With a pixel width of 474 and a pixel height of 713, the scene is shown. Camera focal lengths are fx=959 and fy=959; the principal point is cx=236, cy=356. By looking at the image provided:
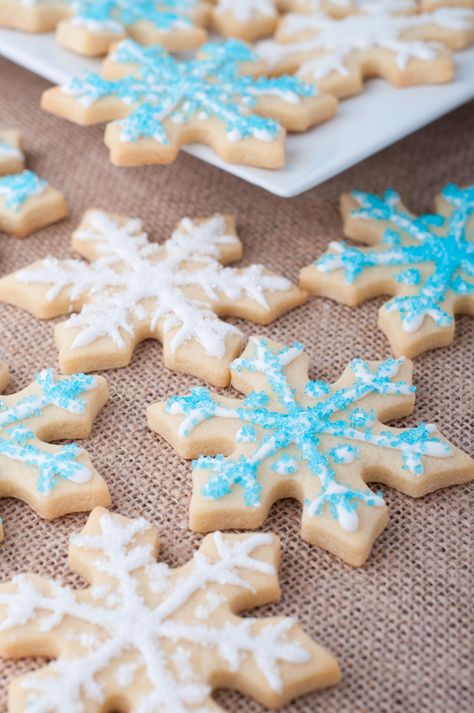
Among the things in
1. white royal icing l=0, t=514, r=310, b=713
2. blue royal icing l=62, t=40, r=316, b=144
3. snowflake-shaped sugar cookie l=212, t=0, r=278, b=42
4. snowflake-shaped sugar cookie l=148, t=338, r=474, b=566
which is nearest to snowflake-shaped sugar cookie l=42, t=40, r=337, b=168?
blue royal icing l=62, t=40, r=316, b=144

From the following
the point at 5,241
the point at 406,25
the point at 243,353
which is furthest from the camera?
the point at 406,25

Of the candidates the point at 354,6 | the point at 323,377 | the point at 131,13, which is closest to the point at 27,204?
the point at 131,13

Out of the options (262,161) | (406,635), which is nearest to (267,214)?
(262,161)

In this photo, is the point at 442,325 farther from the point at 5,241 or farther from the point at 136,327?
the point at 5,241

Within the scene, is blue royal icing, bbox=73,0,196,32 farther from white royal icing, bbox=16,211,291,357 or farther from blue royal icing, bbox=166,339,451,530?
blue royal icing, bbox=166,339,451,530

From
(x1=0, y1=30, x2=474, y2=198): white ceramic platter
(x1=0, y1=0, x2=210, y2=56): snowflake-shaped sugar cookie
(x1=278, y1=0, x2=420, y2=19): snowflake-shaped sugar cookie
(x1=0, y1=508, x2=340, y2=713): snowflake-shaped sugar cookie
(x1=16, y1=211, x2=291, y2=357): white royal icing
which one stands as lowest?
(x1=0, y1=508, x2=340, y2=713): snowflake-shaped sugar cookie

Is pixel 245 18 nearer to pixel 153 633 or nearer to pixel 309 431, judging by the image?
pixel 309 431
